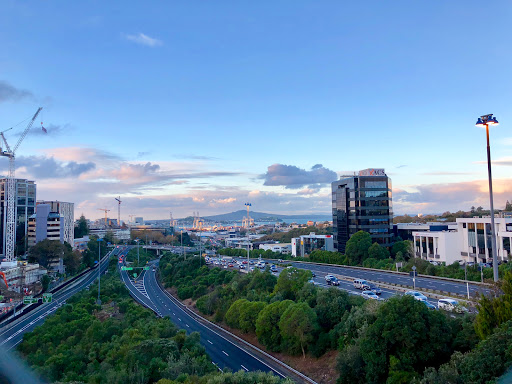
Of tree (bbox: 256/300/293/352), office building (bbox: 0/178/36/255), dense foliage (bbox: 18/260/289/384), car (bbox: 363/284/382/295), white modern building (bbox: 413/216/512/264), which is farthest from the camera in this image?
office building (bbox: 0/178/36/255)

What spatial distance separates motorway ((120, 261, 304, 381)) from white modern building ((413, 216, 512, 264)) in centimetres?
2448

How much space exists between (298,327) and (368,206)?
97.5ft

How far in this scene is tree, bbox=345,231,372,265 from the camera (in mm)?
37188

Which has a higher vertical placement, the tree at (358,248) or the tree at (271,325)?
the tree at (358,248)

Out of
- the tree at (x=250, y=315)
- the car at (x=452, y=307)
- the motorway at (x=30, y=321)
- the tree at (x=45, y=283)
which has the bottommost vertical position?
the motorway at (x=30, y=321)

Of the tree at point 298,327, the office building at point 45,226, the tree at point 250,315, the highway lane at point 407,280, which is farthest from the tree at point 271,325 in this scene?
the office building at point 45,226

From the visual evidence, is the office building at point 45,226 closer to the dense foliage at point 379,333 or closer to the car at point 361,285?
the dense foliage at point 379,333

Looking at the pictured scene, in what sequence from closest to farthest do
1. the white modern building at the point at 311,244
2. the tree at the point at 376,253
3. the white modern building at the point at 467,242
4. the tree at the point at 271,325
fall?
the tree at the point at 271,325, the white modern building at the point at 467,242, the tree at the point at 376,253, the white modern building at the point at 311,244

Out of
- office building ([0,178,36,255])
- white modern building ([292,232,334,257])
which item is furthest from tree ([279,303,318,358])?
office building ([0,178,36,255])

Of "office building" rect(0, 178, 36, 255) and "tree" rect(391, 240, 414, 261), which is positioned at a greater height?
"office building" rect(0, 178, 36, 255)

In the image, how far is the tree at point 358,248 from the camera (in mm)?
37188

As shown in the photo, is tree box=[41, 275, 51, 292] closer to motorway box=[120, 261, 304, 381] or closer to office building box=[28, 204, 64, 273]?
motorway box=[120, 261, 304, 381]

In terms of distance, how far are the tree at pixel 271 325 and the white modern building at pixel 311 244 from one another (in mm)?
31339

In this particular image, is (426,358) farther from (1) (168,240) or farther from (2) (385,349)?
(1) (168,240)
